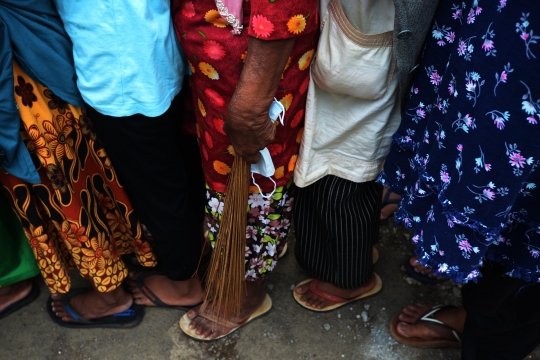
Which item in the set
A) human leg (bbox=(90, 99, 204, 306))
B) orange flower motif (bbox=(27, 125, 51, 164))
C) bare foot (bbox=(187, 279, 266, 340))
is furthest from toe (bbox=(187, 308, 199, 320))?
orange flower motif (bbox=(27, 125, 51, 164))

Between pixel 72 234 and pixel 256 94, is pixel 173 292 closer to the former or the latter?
pixel 72 234

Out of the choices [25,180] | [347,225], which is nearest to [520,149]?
[347,225]

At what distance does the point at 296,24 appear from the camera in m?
1.08

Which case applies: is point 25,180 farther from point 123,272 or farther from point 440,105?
point 440,105

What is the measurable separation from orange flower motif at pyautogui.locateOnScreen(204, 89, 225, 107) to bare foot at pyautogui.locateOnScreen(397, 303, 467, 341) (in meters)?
1.14

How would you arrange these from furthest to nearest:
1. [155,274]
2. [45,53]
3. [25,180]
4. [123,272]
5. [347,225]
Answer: [155,274]
[123,272]
[347,225]
[25,180]
[45,53]

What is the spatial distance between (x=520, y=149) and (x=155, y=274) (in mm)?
1460

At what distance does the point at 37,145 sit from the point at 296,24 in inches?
29.8

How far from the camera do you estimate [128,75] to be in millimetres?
1225

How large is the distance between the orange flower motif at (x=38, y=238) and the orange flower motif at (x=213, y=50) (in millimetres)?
808

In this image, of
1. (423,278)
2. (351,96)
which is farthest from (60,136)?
(423,278)

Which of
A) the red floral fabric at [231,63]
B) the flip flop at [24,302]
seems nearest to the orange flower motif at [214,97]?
the red floral fabric at [231,63]

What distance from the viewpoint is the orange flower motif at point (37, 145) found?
130 centimetres

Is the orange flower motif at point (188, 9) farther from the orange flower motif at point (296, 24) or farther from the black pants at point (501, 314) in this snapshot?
the black pants at point (501, 314)
